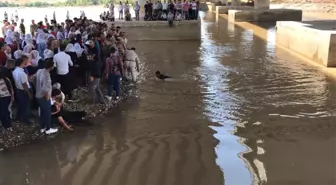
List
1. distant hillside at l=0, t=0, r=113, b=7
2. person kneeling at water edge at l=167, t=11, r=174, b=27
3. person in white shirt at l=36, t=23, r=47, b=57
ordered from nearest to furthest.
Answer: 1. person in white shirt at l=36, t=23, r=47, b=57
2. person kneeling at water edge at l=167, t=11, r=174, b=27
3. distant hillside at l=0, t=0, r=113, b=7

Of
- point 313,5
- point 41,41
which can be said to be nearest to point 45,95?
point 41,41

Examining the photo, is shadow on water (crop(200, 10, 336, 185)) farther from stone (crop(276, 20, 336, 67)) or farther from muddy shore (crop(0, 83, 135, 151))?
muddy shore (crop(0, 83, 135, 151))

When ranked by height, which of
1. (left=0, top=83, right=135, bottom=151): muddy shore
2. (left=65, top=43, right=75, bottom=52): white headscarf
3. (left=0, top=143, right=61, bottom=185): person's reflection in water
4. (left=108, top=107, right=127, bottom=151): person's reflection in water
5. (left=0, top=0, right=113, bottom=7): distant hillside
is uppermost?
(left=0, top=0, right=113, bottom=7): distant hillside

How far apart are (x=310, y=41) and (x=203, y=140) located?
38.4 ft

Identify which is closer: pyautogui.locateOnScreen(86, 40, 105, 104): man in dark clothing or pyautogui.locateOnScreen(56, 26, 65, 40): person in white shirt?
pyautogui.locateOnScreen(86, 40, 105, 104): man in dark clothing

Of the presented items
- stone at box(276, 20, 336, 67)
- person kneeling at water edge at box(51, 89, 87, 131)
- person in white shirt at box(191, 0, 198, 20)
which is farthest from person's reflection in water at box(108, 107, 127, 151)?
person in white shirt at box(191, 0, 198, 20)

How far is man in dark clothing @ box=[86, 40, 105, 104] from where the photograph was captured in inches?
418

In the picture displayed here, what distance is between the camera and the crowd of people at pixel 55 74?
8.53m

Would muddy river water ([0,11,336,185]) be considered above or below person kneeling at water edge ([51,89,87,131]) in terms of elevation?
below

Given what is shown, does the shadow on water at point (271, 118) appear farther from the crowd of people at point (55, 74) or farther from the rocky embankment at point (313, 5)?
the rocky embankment at point (313, 5)

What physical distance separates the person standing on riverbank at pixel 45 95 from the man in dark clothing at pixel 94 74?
2.05 metres

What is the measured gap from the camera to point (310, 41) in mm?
18453

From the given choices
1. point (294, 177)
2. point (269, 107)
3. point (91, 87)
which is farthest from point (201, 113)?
point (294, 177)

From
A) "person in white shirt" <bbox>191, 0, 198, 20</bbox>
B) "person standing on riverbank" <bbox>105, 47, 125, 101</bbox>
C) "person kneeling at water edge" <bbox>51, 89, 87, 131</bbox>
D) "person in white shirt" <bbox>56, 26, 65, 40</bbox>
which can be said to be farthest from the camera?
"person in white shirt" <bbox>191, 0, 198, 20</bbox>
